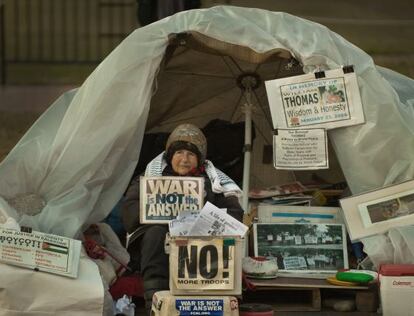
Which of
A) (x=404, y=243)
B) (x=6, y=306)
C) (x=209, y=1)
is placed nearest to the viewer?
(x=6, y=306)

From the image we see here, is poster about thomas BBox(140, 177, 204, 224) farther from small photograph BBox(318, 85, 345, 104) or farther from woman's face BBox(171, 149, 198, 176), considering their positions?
small photograph BBox(318, 85, 345, 104)

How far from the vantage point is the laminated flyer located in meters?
6.97

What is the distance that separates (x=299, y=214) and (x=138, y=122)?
136 cm

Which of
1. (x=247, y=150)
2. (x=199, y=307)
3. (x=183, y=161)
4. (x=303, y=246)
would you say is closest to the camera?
(x=199, y=307)

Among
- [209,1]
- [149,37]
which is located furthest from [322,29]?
[209,1]

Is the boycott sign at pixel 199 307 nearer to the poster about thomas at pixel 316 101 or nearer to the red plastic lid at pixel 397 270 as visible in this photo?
the red plastic lid at pixel 397 270

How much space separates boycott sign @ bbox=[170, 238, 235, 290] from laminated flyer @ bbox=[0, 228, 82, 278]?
739 millimetres

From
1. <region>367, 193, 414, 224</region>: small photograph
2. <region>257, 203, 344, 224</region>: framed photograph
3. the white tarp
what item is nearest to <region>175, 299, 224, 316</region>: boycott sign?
the white tarp

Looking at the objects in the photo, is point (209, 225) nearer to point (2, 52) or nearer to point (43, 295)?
point (43, 295)

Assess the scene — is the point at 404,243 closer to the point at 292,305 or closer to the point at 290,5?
the point at 292,305

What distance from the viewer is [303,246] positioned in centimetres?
805

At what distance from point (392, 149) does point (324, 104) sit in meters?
0.52

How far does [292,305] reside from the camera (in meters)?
7.64

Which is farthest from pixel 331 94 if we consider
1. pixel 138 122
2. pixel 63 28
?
pixel 63 28
